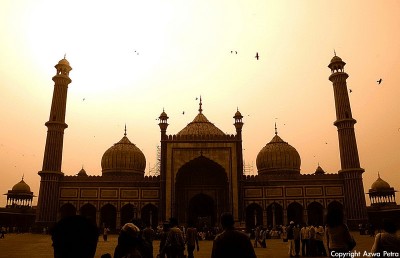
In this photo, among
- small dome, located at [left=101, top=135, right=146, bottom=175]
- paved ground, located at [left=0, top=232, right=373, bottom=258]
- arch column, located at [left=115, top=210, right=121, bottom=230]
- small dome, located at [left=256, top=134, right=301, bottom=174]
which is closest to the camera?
paved ground, located at [left=0, top=232, right=373, bottom=258]

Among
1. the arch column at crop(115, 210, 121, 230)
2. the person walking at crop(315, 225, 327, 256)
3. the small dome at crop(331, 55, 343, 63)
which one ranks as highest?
the small dome at crop(331, 55, 343, 63)

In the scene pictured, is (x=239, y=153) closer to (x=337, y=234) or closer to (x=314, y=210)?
(x=314, y=210)

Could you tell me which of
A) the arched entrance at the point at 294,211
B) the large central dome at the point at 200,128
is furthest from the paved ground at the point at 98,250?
the large central dome at the point at 200,128

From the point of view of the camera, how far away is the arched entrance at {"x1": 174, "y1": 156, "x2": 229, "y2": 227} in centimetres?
3033

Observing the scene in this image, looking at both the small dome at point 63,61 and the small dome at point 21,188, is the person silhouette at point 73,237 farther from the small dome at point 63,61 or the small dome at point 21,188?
the small dome at point 21,188

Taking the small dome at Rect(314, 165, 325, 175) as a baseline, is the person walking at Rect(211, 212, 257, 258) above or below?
below

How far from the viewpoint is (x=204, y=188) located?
30891 millimetres

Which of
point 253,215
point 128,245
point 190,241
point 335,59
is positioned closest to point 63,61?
point 253,215

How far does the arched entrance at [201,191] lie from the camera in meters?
30.3

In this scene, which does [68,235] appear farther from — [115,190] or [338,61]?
[338,61]

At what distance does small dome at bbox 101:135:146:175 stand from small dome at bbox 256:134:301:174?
1164cm

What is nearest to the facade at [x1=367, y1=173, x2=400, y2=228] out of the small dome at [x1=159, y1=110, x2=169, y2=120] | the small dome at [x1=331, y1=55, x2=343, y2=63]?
the small dome at [x1=331, y1=55, x2=343, y2=63]

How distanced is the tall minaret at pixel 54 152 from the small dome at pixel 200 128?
10.3m

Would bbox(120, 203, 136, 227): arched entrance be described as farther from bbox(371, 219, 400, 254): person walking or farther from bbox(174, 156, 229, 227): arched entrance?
bbox(371, 219, 400, 254): person walking
